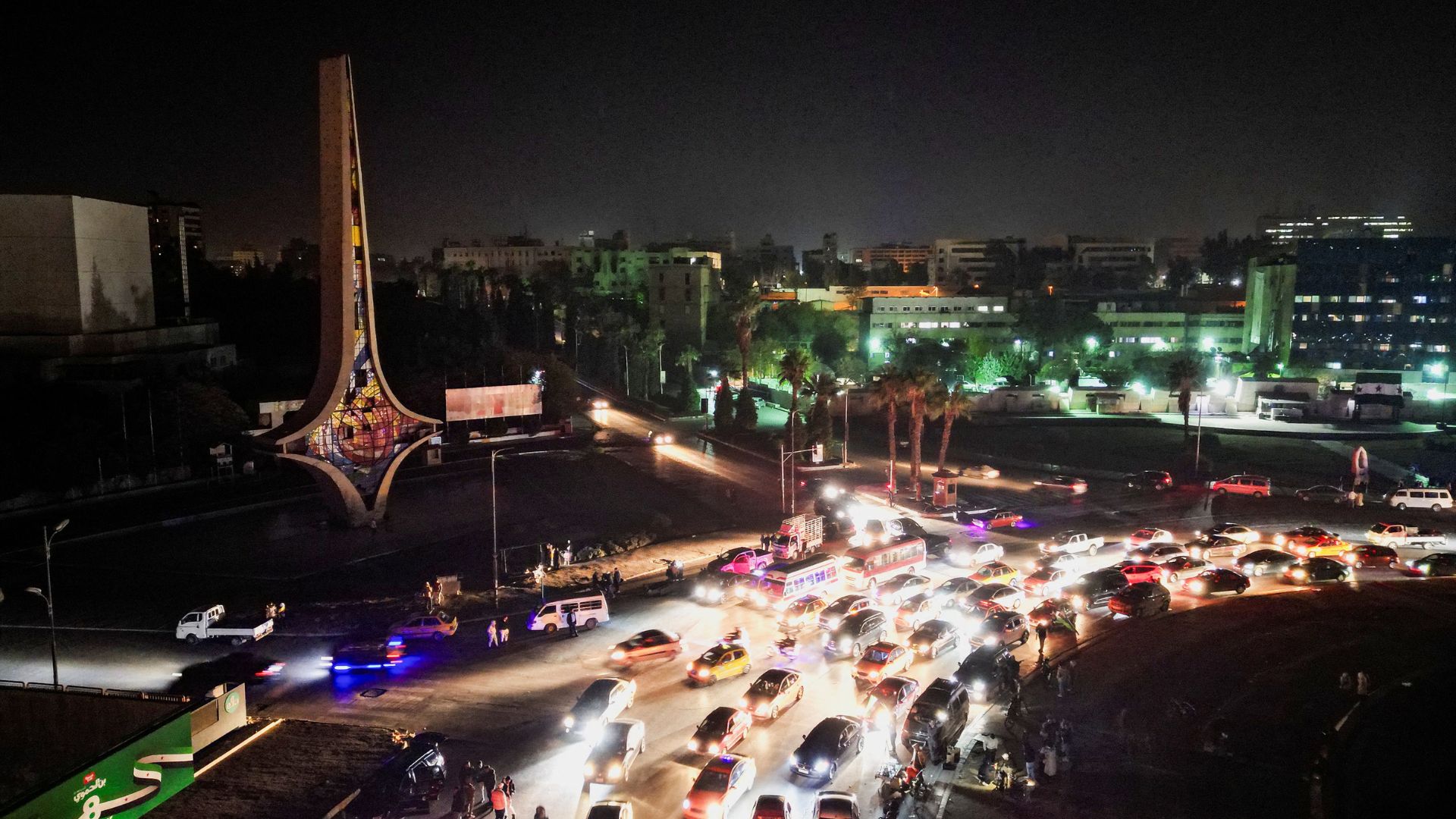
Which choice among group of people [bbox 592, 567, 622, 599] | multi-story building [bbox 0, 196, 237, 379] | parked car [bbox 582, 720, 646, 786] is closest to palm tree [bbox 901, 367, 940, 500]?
group of people [bbox 592, 567, 622, 599]

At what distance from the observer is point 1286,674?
20.9 meters

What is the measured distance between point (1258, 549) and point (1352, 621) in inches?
234

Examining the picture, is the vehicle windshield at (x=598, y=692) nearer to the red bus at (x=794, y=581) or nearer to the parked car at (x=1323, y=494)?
the red bus at (x=794, y=581)

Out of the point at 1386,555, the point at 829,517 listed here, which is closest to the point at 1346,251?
the point at 1386,555

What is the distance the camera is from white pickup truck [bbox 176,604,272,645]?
2334 centimetres

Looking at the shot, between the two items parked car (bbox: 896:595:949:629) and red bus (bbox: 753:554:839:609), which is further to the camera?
red bus (bbox: 753:554:839:609)

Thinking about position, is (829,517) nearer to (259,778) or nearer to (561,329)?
(259,778)

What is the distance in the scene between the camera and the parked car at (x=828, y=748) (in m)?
16.0

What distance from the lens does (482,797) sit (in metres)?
15.0

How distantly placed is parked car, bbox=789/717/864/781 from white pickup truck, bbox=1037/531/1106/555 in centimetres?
1672

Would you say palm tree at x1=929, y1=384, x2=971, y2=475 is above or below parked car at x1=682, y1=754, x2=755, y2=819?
above

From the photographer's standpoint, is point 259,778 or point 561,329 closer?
point 259,778

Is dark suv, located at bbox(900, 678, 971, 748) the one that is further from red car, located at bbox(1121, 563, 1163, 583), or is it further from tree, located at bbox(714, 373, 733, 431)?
tree, located at bbox(714, 373, 733, 431)

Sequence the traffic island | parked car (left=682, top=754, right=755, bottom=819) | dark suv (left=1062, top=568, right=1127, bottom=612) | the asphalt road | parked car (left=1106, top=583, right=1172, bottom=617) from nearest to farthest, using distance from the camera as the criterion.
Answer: parked car (left=682, top=754, right=755, bottom=819) → the traffic island → the asphalt road → parked car (left=1106, top=583, right=1172, bottom=617) → dark suv (left=1062, top=568, right=1127, bottom=612)
